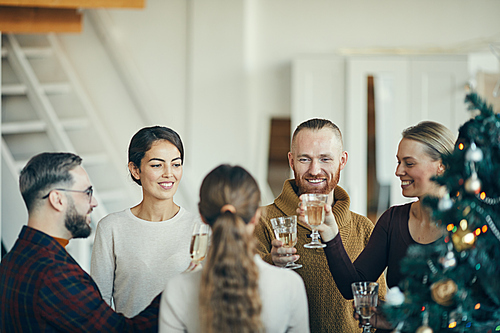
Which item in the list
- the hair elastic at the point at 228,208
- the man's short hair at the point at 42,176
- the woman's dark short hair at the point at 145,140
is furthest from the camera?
the woman's dark short hair at the point at 145,140

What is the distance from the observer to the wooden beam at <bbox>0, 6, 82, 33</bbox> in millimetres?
3787

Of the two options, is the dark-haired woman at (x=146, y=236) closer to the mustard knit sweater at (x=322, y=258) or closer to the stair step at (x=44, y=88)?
the mustard knit sweater at (x=322, y=258)

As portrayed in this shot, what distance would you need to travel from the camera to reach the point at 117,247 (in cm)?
204

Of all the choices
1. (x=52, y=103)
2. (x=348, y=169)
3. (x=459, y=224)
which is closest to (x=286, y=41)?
(x=348, y=169)

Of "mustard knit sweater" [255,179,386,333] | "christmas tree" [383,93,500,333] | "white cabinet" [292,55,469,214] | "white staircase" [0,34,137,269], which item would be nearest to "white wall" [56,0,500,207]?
"white staircase" [0,34,137,269]

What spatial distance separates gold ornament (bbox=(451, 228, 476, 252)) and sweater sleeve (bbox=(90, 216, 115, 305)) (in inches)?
49.4

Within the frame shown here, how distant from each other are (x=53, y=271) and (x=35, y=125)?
3.01 m

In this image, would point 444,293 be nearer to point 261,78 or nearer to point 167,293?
point 167,293

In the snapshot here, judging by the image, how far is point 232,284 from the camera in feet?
4.58

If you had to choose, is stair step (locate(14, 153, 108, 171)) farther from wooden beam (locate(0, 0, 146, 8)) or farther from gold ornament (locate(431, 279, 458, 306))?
gold ornament (locate(431, 279, 458, 306))

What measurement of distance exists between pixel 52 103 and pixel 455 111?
3653 millimetres

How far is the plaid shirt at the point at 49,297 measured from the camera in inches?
63.9

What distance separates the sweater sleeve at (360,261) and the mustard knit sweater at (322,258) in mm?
150

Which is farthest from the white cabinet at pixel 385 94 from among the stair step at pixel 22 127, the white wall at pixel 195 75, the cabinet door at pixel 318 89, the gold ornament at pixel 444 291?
the gold ornament at pixel 444 291
